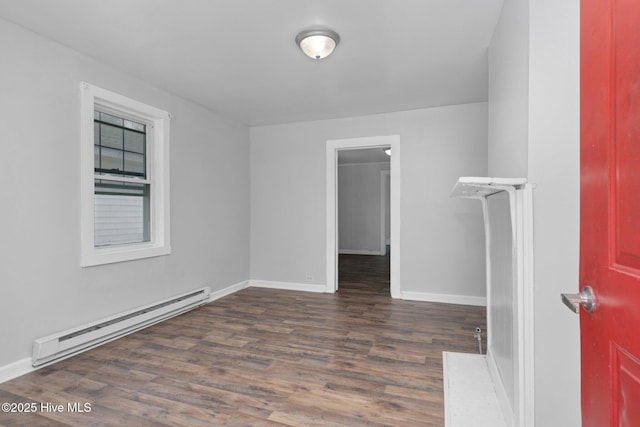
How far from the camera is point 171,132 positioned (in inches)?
145

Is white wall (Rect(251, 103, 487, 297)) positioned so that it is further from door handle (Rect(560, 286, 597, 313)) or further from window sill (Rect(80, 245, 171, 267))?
door handle (Rect(560, 286, 597, 313))

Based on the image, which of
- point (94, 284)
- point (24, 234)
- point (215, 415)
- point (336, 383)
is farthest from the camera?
point (94, 284)

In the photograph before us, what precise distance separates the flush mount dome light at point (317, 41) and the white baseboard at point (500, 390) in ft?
8.15

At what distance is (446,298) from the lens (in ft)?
13.6

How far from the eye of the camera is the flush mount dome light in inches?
93.6

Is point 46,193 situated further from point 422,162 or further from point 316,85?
point 422,162

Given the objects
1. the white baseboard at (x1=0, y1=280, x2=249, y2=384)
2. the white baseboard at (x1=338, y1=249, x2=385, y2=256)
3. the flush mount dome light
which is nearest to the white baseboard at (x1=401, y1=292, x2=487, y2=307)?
the flush mount dome light

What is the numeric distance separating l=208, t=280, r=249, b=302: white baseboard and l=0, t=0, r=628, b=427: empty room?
0.09 feet

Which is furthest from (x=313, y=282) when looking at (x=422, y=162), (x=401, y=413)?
(x=401, y=413)

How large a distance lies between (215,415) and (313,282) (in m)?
2.94

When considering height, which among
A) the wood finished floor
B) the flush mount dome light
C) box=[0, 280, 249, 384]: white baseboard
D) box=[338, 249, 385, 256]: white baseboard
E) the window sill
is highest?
the flush mount dome light

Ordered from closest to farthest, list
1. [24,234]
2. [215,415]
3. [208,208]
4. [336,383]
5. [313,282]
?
[215,415] < [336,383] < [24,234] < [208,208] < [313,282]

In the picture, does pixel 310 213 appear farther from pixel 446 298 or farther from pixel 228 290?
pixel 446 298

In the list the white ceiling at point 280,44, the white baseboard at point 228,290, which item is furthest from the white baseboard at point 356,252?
the white ceiling at point 280,44
